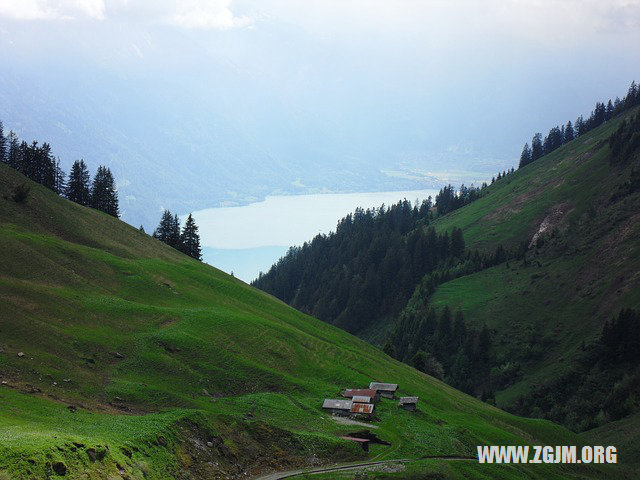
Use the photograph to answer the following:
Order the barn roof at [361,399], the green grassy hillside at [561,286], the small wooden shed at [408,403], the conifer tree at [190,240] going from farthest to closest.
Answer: the conifer tree at [190,240]
the green grassy hillside at [561,286]
the small wooden shed at [408,403]
the barn roof at [361,399]

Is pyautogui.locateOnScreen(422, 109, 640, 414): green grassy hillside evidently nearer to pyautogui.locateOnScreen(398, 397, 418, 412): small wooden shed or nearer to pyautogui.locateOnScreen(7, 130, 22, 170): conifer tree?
pyautogui.locateOnScreen(398, 397, 418, 412): small wooden shed

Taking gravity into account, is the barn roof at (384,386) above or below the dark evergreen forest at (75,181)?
below

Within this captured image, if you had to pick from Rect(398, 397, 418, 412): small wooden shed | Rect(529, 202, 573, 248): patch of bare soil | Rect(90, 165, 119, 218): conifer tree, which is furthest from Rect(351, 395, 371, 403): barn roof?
Rect(529, 202, 573, 248): patch of bare soil

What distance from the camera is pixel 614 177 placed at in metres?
187

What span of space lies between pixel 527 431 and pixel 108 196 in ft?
283

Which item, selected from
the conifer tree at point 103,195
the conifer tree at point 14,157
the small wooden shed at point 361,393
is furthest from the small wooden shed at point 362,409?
the conifer tree at point 14,157

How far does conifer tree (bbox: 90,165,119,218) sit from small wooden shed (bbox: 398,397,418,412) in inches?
3031

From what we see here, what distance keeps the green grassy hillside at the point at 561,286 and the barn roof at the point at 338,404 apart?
7187cm

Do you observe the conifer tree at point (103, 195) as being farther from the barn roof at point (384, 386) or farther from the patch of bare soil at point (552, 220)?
the patch of bare soil at point (552, 220)

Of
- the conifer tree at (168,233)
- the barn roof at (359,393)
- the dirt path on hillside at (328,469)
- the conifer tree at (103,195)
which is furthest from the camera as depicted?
the conifer tree at (168,233)

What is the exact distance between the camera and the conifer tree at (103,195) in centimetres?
12531

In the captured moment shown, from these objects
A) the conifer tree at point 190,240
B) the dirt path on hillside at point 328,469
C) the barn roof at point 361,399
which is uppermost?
the conifer tree at point 190,240

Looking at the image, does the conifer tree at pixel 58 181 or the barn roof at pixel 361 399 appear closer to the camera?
the barn roof at pixel 361 399

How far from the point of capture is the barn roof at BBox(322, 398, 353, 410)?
6388 cm
